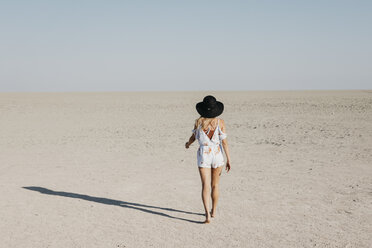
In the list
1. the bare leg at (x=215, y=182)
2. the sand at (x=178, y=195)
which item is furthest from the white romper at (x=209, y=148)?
the sand at (x=178, y=195)

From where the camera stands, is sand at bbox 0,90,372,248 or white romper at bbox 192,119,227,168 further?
white romper at bbox 192,119,227,168

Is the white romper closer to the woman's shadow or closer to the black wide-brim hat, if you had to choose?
the black wide-brim hat

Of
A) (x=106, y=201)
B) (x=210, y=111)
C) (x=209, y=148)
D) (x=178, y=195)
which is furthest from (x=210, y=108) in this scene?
(x=106, y=201)

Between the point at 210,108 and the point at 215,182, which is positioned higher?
the point at 210,108

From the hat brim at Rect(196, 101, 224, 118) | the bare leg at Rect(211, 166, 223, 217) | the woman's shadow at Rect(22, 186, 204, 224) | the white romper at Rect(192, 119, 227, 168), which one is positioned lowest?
the woman's shadow at Rect(22, 186, 204, 224)

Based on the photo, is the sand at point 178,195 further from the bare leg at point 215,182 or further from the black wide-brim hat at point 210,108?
the black wide-brim hat at point 210,108

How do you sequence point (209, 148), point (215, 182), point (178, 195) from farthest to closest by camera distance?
point (178, 195) → point (215, 182) → point (209, 148)

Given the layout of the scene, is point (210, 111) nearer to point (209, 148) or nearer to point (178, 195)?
point (209, 148)

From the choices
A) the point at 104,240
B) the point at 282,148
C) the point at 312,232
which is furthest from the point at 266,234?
the point at 282,148

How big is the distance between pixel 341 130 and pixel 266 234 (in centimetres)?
1301

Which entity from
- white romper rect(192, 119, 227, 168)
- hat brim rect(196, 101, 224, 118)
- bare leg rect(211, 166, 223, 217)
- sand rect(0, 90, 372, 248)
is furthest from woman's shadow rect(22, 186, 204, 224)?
hat brim rect(196, 101, 224, 118)

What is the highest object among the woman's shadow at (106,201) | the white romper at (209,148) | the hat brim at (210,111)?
the hat brim at (210,111)

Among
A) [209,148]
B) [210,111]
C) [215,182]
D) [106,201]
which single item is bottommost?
[106,201]

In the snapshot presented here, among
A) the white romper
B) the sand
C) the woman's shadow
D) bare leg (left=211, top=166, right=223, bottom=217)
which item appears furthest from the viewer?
the woman's shadow
